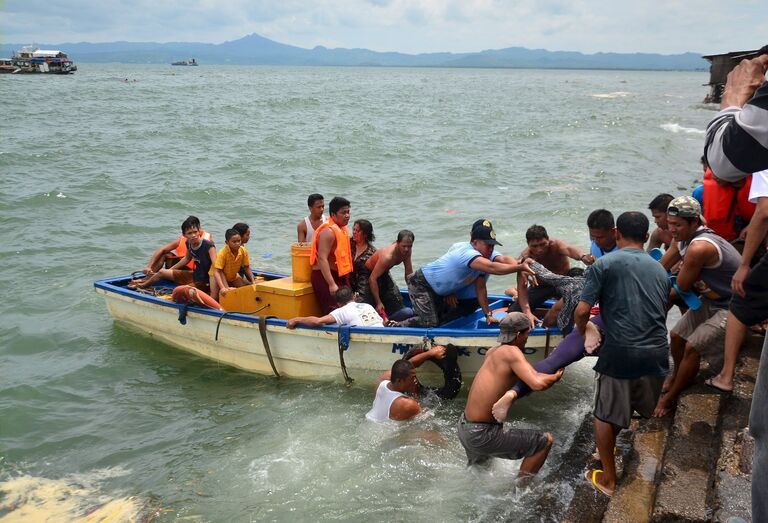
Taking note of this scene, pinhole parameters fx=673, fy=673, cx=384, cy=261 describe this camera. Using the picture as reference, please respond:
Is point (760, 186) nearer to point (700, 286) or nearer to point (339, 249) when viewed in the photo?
point (700, 286)

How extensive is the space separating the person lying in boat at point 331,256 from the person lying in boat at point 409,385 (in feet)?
4.73

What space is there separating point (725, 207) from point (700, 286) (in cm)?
92

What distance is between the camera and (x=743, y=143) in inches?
84.9

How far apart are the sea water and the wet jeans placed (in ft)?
12.4

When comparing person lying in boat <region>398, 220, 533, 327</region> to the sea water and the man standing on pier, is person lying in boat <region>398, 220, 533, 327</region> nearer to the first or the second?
the sea water

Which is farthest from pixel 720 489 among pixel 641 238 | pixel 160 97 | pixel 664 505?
pixel 160 97

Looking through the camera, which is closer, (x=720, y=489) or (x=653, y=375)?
(x=720, y=489)

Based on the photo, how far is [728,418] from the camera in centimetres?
514

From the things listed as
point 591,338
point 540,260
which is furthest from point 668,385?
point 540,260

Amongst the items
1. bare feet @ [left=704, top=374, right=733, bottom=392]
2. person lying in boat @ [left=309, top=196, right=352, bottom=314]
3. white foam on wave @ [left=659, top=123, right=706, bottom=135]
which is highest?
white foam on wave @ [left=659, top=123, right=706, bottom=135]

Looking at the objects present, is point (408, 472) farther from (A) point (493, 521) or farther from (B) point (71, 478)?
(B) point (71, 478)

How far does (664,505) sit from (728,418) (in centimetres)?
111

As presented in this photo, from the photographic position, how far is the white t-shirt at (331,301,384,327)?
801cm

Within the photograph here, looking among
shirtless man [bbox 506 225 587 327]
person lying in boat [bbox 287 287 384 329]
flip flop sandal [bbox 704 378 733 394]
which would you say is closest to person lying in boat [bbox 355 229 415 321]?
person lying in boat [bbox 287 287 384 329]
